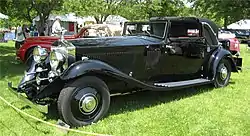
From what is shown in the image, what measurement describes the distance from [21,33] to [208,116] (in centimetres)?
1097

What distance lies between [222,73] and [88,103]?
3677mm

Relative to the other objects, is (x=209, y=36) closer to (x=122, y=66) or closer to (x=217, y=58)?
(x=217, y=58)

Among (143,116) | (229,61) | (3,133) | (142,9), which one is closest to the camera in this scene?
(3,133)

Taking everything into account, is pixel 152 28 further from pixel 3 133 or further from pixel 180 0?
pixel 180 0

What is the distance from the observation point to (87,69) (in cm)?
454

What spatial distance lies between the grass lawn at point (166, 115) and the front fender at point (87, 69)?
743mm

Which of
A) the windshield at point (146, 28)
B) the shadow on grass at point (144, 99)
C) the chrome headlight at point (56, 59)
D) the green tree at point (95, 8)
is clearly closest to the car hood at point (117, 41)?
the windshield at point (146, 28)

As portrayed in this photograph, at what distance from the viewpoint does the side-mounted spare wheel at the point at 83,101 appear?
14.4ft

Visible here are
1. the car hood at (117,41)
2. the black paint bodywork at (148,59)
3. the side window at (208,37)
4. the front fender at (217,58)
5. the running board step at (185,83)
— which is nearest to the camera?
the black paint bodywork at (148,59)

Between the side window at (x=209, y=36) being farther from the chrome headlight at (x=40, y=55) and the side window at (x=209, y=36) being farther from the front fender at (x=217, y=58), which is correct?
the chrome headlight at (x=40, y=55)

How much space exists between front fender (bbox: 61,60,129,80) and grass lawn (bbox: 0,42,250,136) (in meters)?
0.74

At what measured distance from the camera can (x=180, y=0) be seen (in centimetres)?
3662

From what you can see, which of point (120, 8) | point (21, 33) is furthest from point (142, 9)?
point (21, 33)

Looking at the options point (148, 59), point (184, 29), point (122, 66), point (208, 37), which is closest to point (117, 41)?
point (122, 66)
